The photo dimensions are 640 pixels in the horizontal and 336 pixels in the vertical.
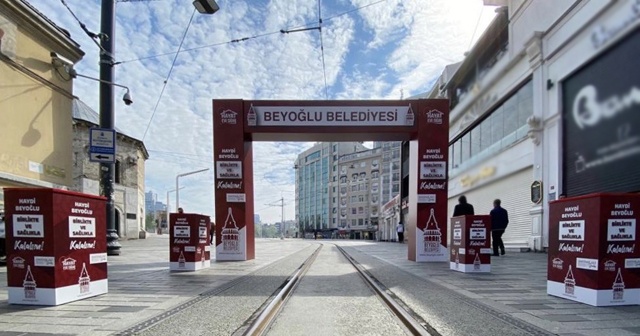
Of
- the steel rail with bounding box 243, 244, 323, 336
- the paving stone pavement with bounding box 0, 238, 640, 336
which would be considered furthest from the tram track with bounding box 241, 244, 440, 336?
the paving stone pavement with bounding box 0, 238, 640, 336

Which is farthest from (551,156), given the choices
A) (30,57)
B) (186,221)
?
(30,57)

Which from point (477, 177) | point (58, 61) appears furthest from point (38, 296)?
point (477, 177)

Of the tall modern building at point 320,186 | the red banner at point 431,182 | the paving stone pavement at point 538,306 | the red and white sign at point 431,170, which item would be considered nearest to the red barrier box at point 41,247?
the paving stone pavement at point 538,306

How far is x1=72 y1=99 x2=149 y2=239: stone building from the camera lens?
34.1 m

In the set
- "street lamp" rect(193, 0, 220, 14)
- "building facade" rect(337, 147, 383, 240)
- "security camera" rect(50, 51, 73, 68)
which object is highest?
"security camera" rect(50, 51, 73, 68)

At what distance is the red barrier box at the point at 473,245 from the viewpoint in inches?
362

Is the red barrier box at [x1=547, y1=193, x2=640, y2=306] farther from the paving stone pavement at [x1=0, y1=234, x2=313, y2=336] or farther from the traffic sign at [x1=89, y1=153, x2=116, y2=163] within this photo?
the traffic sign at [x1=89, y1=153, x2=116, y2=163]

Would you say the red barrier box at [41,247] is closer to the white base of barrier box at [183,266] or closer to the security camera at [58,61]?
the white base of barrier box at [183,266]

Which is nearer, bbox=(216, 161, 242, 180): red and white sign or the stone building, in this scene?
bbox=(216, 161, 242, 180): red and white sign

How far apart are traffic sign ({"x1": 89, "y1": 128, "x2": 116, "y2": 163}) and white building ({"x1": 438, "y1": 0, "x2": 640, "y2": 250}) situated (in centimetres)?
1152

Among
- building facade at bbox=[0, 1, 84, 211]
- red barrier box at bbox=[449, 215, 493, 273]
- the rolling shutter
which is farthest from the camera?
the rolling shutter

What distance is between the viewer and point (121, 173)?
3900 centimetres

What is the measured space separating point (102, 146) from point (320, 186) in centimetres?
10908

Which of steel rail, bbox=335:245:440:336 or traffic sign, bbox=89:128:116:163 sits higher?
traffic sign, bbox=89:128:116:163
